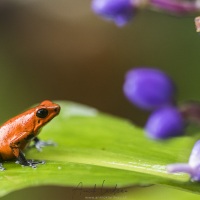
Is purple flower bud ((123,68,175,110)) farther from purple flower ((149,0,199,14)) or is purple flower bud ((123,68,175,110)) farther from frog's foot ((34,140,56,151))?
frog's foot ((34,140,56,151))

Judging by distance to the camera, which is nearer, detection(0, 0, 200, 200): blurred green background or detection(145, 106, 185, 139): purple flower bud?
detection(145, 106, 185, 139): purple flower bud

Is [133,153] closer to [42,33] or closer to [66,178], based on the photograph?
[66,178]

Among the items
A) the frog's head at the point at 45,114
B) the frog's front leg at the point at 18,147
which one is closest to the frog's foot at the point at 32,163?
the frog's front leg at the point at 18,147

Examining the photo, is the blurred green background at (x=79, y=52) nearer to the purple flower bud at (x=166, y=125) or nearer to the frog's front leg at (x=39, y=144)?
the frog's front leg at (x=39, y=144)

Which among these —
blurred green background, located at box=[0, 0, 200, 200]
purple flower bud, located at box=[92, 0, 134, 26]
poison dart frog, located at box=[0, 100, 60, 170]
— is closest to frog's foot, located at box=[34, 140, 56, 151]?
poison dart frog, located at box=[0, 100, 60, 170]

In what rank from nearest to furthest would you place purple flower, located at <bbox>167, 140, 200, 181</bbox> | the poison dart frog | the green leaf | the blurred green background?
purple flower, located at <bbox>167, 140, 200, 181</bbox>
the green leaf
the poison dart frog
the blurred green background

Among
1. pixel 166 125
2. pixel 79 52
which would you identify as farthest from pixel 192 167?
pixel 79 52

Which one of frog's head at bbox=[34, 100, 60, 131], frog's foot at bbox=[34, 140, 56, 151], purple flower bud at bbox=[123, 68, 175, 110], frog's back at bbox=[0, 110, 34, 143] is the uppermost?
purple flower bud at bbox=[123, 68, 175, 110]
